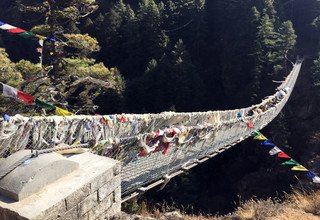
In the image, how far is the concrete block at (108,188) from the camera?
3.16 meters

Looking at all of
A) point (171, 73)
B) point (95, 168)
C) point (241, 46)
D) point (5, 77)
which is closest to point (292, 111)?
point (241, 46)

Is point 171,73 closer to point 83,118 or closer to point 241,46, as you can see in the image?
point 241,46

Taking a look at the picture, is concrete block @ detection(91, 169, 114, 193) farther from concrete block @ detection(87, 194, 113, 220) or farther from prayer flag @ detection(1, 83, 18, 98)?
prayer flag @ detection(1, 83, 18, 98)

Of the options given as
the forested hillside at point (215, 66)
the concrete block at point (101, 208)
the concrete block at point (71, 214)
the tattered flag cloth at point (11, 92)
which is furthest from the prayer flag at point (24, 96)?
the forested hillside at point (215, 66)

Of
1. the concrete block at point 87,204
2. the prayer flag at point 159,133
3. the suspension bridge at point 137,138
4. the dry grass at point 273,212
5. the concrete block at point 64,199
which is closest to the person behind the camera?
the concrete block at point 64,199

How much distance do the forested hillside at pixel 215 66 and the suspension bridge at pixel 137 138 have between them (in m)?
13.0

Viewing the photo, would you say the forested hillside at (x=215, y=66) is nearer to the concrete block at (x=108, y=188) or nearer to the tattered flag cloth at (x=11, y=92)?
the tattered flag cloth at (x=11, y=92)

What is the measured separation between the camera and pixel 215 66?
32469mm

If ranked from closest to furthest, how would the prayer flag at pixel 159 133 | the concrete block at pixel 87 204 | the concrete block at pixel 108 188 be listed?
the concrete block at pixel 87 204, the concrete block at pixel 108 188, the prayer flag at pixel 159 133

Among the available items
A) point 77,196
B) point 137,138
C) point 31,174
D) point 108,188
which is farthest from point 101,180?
point 137,138

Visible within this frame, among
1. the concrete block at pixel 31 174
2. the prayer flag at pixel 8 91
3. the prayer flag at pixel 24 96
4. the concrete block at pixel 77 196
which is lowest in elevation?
the concrete block at pixel 77 196

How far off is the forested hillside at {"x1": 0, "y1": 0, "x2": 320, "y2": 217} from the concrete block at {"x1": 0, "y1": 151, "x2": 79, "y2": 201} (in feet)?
55.5

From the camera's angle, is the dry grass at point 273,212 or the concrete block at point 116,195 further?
the dry grass at point 273,212

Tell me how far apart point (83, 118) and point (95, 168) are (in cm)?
144
